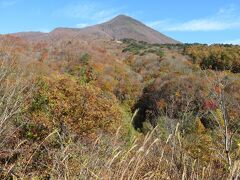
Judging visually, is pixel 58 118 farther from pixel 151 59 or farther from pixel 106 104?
pixel 151 59

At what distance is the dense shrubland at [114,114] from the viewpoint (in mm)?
3244

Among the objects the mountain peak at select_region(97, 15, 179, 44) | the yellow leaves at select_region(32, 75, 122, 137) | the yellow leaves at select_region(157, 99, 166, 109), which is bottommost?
the yellow leaves at select_region(157, 99, 166, 109)

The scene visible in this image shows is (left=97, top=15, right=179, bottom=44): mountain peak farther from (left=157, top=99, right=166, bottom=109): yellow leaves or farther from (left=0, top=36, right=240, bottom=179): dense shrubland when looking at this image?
(left=157, top=99, right=166, bottom=109): yellow leaves

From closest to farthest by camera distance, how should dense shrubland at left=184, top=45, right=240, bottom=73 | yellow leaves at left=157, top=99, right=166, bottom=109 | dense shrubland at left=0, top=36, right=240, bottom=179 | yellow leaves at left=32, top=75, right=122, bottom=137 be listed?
dense shrubland at left=0, top=36, right=240, bottom=179
yellow leaves at left=32, top=75, right=122, bottom=137
yellow leaves at left=157, top=99, right=166, bottom=109
dense shrubland at left=184, top=45, right=240, bottom=73

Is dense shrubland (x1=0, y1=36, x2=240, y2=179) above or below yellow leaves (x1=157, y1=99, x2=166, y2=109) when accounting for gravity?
above

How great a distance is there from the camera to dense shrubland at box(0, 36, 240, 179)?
10.6ft

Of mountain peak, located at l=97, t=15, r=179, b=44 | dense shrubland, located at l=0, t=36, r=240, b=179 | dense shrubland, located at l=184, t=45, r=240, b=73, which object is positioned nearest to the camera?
dense shrubland, located at l=0, t=36, r=240, b=179

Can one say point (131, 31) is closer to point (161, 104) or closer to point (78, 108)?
point (161, 104)

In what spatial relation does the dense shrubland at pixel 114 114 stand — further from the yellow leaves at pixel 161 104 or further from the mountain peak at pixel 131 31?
the mountain peak at pixel 131 31

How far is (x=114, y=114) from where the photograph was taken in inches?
836

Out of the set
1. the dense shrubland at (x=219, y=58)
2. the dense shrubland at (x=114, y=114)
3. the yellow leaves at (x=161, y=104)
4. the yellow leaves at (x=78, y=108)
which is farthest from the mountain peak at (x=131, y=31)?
the yellow leaves at (x=78, y=108)

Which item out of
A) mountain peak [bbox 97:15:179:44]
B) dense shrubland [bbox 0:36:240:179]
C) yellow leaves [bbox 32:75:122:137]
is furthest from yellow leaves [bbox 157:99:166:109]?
mountain peak [bbox 97:15:179:44]

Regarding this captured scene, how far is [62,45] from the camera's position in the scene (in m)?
76.6

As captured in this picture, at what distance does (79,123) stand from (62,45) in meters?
57.9
